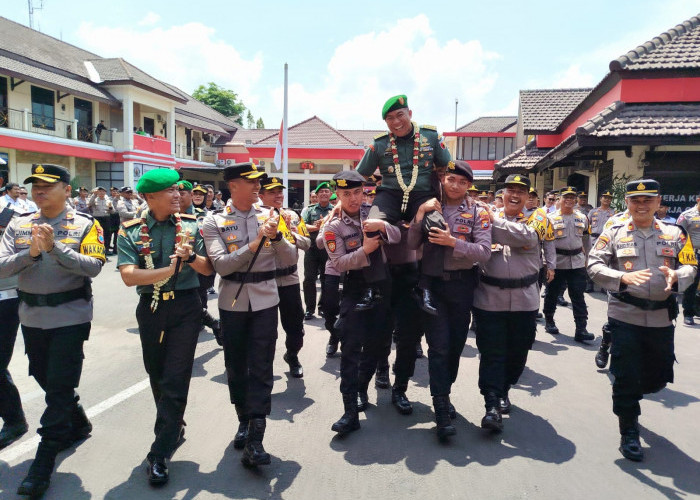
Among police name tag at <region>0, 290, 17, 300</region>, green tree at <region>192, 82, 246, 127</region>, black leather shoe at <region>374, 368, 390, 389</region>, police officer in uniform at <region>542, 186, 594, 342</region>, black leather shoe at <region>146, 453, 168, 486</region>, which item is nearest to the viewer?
black leather shoe at <region>146, 453, 168, 486</region>

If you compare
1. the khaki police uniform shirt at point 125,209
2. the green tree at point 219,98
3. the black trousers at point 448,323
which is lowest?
the black trousers at point 448,323

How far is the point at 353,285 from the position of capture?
4.16 metres

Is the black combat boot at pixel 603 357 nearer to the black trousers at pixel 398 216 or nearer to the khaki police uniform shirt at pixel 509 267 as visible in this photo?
the khaki police uniform shirt at pixel 509 267

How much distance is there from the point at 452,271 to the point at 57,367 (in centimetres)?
299

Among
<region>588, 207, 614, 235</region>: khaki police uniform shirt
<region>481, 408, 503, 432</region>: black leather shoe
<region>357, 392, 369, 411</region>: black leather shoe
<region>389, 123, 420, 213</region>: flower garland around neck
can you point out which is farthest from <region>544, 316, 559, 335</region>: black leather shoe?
<region>588, 207, 614, 235</region>: khaki police uniform shirt

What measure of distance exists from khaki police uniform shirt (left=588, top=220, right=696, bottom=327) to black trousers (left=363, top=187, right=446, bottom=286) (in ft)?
4.10

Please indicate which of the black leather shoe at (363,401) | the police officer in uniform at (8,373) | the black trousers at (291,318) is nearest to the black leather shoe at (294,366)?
the black trousers at (291,318)

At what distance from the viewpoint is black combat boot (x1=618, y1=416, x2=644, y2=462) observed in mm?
3546

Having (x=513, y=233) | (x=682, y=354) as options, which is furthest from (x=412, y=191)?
(x=682, y=354)

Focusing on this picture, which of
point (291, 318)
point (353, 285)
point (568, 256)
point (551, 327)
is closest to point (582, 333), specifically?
point (551, 327)

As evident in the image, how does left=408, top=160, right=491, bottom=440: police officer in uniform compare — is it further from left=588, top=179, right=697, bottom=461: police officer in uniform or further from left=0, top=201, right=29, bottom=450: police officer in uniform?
left=0, top=201, right=29, bottom=450: police officer in uniform

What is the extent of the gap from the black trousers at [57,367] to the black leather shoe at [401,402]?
258 centimetres

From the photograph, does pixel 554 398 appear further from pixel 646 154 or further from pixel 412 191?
pixel 646 154

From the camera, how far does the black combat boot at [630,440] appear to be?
355 cm
